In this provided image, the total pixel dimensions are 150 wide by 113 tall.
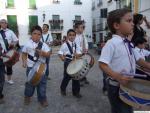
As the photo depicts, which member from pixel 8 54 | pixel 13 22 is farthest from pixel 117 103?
pixel 13 22

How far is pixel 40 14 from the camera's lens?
42.7 metres

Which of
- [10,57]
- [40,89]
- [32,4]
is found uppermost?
[32,4]

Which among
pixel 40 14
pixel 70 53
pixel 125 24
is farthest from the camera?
pixel 40 14

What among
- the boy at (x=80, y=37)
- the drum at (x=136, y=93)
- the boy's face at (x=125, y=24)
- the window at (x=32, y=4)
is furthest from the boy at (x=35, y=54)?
the window at (x=32, y=4)

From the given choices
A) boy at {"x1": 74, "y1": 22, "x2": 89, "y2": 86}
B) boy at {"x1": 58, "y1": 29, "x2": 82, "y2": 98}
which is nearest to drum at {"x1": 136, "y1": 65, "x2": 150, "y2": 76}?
boy at {"x1": 58, "y1": 29, "x2": 82, "y2": 98}

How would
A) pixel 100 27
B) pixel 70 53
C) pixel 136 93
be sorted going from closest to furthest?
pixel 136 93, pixel 70 53, pixel 100 27

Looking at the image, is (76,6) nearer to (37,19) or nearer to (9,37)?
(37,19)

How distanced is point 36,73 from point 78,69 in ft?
2.66

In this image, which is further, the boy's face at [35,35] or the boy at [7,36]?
the boy at [7,36]

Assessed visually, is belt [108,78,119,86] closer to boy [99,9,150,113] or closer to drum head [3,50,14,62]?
boy [99,9,150,113]

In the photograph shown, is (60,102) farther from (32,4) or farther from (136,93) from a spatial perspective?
(32,4)

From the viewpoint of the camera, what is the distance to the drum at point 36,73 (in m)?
5.98

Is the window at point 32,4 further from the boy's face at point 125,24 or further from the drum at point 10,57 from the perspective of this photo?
the boy's face at point 125,24

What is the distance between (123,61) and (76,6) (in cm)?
4126
